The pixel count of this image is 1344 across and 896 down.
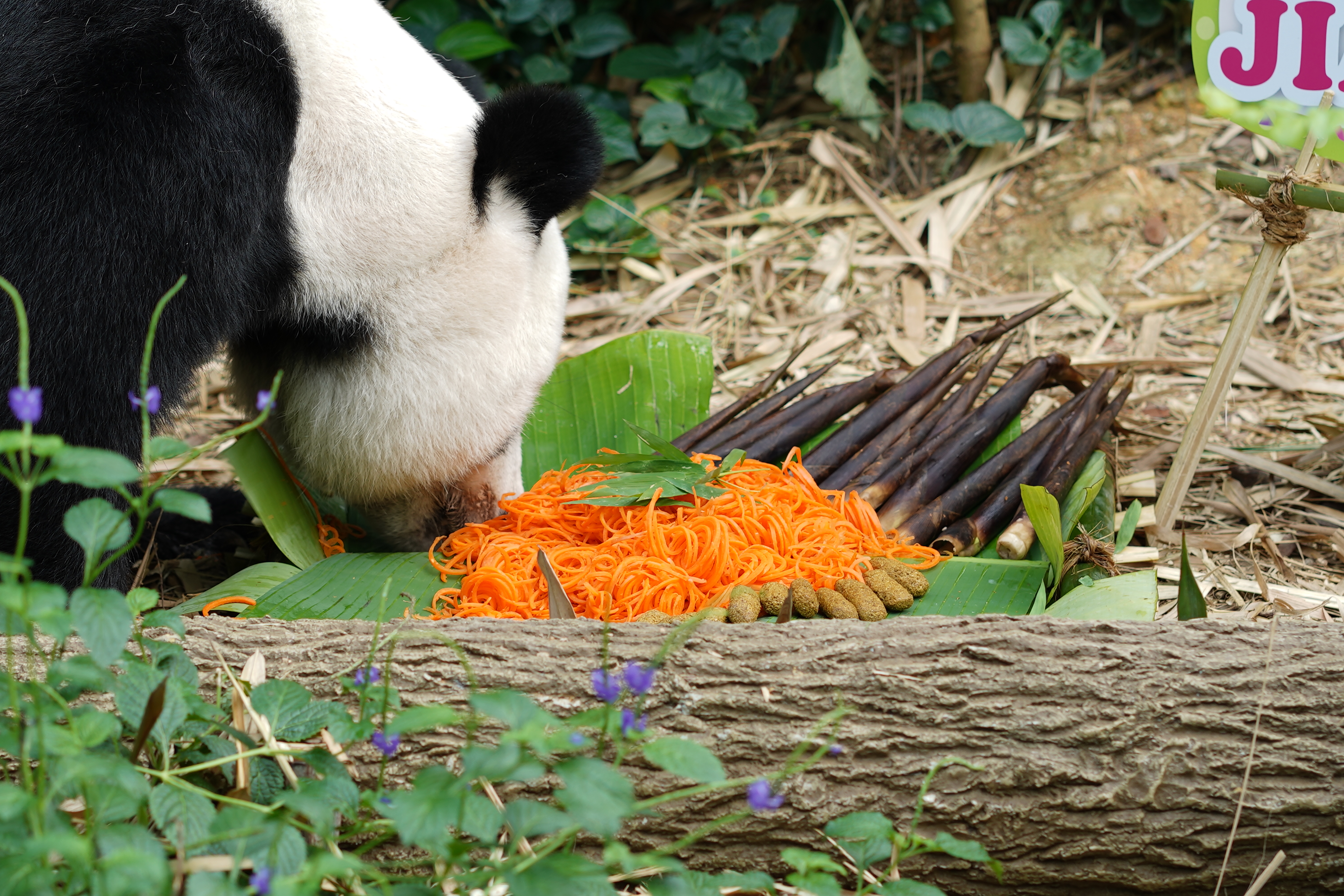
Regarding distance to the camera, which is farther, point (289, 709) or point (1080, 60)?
point (1080, 60)

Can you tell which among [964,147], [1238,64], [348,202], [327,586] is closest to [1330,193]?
[1238,64]

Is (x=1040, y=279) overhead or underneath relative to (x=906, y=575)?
overhead

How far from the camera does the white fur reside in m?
1.61

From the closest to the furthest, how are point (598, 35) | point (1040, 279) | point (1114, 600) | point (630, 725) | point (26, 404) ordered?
point (26, 404) → point (630, 725) → point (1114, 600) → point (1040, 279) → point (598, 35)

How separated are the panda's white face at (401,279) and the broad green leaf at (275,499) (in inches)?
3.3

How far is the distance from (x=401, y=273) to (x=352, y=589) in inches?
22.0

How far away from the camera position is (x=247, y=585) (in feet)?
6.00

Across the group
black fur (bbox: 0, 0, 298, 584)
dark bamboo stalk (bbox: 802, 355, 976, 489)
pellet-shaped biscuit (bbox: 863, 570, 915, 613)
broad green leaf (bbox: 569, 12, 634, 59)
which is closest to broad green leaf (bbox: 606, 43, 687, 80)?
broad green leaf (bbox: 569, 12, 634, 59)

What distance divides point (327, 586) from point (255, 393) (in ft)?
1.36

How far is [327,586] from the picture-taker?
180cm

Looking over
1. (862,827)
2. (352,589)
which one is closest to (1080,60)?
(352,589)

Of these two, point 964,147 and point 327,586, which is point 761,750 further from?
point 964,147

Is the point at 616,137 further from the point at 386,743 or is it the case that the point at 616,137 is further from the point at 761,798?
the point at 761,798

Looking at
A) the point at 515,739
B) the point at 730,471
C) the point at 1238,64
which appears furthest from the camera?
the point at 730,471
